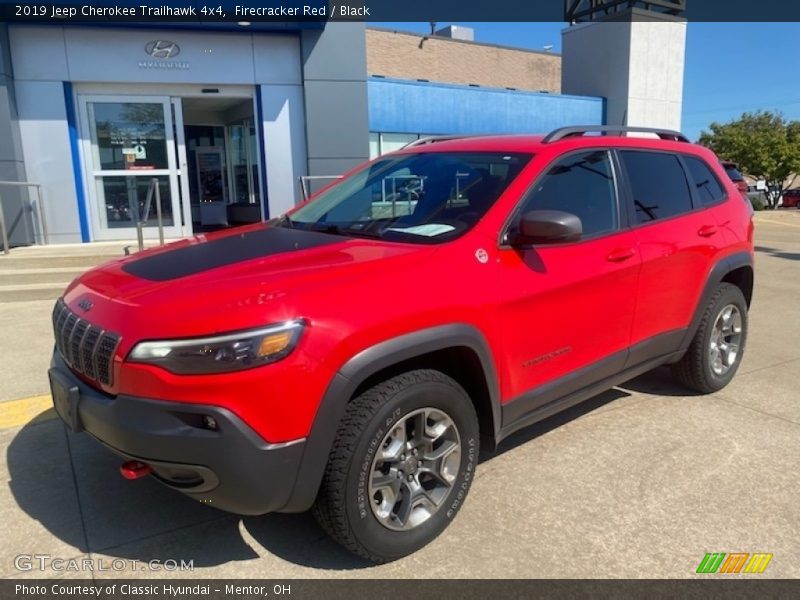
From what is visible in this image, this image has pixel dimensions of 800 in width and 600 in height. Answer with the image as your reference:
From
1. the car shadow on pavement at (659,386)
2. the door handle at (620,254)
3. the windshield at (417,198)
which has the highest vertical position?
the windshield at (417,198)

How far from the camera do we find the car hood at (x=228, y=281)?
2312 millimetres

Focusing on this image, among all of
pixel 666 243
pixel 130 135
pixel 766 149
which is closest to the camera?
pixel 666 243

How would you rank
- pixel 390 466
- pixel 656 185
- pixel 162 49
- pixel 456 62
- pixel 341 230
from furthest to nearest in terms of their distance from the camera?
pixel 456 62, pixel 162 49, pixel 656 185, pixel 341 230, pixel 390 466

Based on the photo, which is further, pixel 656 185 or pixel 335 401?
pixel 656 185

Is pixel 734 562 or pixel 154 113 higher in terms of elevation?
pixel 154 113

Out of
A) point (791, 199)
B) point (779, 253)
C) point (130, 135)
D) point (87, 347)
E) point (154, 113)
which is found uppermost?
point (154, 113)

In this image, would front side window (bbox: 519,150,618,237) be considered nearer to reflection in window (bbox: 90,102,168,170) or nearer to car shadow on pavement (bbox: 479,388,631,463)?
car shadow on pavement (bbox: 479,388,631,463)

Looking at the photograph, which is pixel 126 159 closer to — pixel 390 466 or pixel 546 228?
pixel 546 228

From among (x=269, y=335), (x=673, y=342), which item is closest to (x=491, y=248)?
(x=269, y=335)

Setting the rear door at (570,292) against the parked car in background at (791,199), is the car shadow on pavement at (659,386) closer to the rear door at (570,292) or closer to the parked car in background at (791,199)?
the rear door at (570,292)

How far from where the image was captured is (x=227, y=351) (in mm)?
2260

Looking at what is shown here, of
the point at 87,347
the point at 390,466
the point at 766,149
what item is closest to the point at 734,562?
the point at 390,466

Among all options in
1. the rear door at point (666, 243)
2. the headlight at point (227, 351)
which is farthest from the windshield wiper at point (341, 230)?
the rear door at point (666, 243)

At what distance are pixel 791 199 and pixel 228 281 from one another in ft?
178
